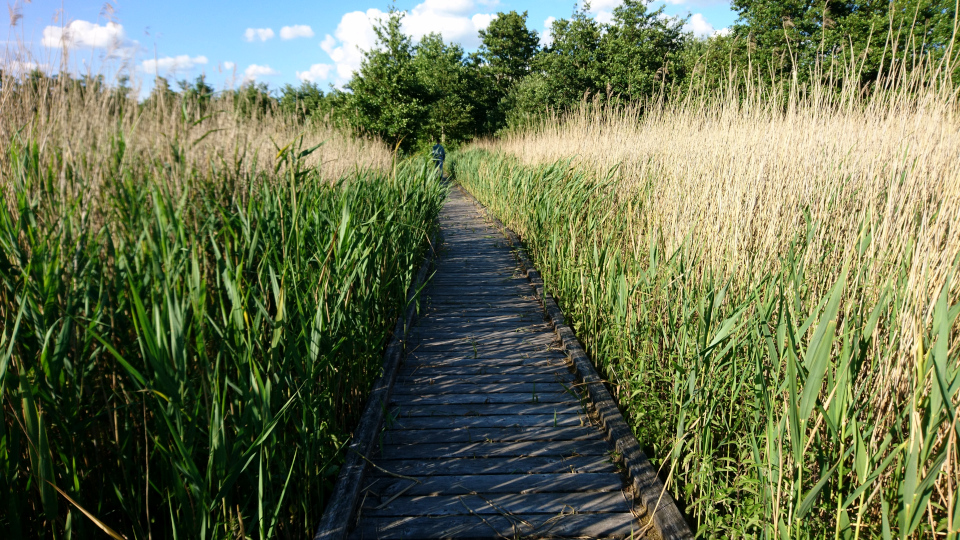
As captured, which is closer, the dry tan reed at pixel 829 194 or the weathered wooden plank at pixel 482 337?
the dry tan reed at pixel 829 194

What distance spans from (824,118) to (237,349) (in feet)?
13.8

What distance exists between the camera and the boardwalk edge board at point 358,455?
196cm

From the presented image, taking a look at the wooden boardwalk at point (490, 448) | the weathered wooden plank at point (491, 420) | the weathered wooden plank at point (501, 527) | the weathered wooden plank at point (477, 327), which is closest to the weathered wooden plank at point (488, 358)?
the wooden boardwalk at point (490, 448)

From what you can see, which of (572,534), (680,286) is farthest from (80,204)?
(680,286)

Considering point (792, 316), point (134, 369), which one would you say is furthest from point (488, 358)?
point (134, 369)

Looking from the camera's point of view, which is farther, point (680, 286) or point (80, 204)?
point (680, 286)

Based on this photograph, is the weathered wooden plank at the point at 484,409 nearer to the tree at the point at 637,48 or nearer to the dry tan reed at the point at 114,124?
the dry tan reed at the point at 114,124

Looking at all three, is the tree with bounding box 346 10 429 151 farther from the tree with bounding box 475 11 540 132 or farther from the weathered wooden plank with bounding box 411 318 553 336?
the tree with bounding box 475 11 540 132

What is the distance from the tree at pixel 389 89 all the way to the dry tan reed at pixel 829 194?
12.9 metres

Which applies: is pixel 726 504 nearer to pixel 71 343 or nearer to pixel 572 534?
pixel 572 534

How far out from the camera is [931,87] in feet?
9.12

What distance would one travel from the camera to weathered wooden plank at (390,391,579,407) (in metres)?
3.12

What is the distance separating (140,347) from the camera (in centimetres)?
149

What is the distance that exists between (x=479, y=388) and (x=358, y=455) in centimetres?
107
